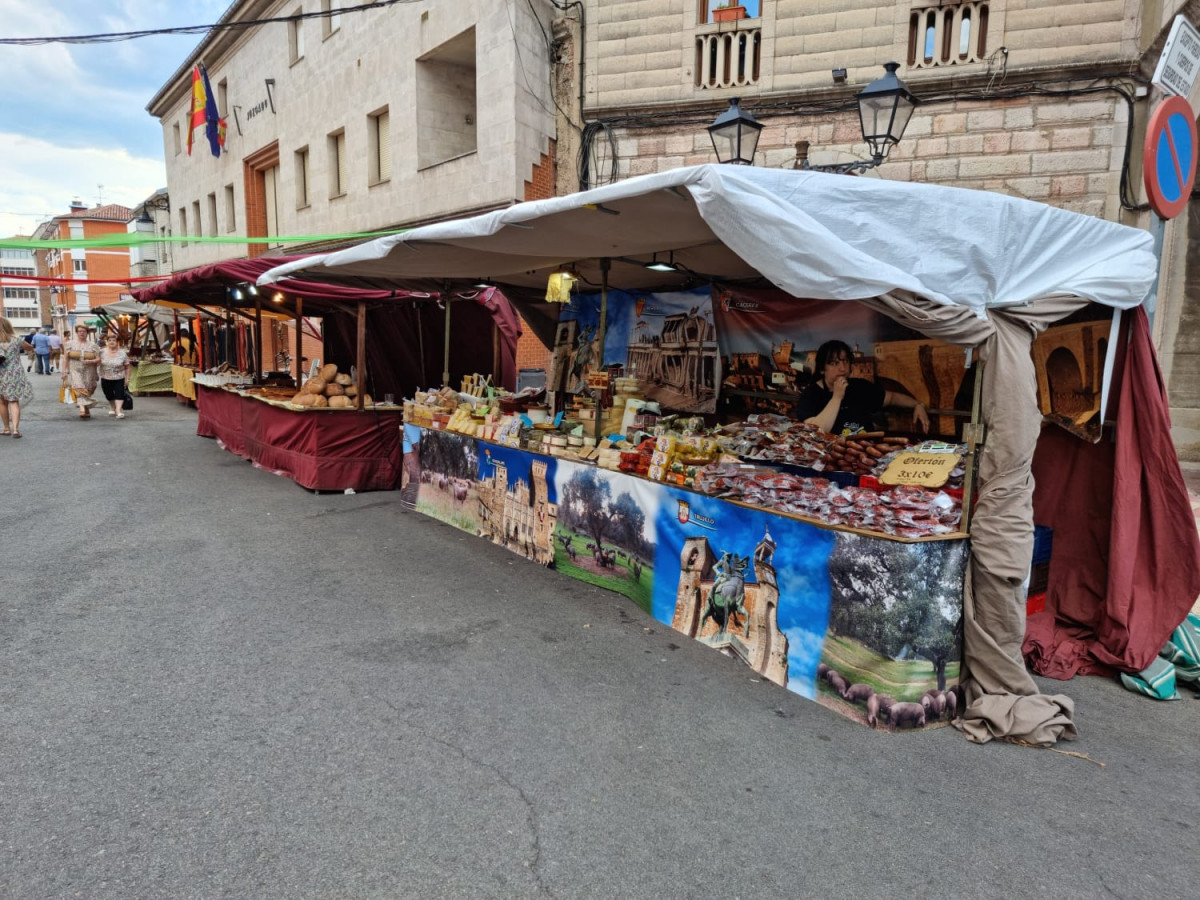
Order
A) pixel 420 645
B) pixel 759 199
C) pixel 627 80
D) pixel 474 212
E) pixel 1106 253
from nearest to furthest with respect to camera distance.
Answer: pixel 759 199 → pixel 1106 253 → pixel 420 645 → pixel 627 80 → pixel 474 212

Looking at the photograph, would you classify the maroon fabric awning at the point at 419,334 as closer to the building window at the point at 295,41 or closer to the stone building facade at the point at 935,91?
the stone building facade at the point at 935,91

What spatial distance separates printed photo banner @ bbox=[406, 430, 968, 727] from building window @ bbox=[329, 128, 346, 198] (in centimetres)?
1498

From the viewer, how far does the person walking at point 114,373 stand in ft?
47.5

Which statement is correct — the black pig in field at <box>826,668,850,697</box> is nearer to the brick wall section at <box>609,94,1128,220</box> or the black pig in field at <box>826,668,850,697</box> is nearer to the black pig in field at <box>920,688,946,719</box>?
the black pig in field at <box>920,688,946,719</box>

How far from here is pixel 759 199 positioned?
325cm

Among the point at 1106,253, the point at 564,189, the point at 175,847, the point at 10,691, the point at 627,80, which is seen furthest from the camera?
the point at 564,189

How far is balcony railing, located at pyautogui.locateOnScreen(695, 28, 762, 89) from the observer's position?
10203mm

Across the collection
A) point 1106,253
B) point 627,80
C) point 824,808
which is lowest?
point 824,808

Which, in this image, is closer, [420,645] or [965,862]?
[965,862]

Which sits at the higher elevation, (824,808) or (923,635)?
(923,635)

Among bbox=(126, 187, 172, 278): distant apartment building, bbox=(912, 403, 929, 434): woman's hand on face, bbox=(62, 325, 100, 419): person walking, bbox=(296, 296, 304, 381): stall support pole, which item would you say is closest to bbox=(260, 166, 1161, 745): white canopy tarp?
bbox=(912, 403, 929, 434): woman's hand on face

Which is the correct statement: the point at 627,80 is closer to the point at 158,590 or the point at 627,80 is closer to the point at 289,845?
the point at 158,590

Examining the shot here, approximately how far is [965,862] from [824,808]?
506 millimetres

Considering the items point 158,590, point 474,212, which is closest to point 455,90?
point 474,212
